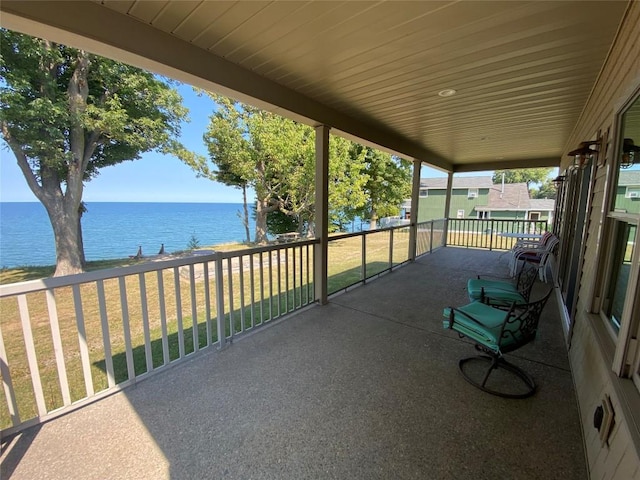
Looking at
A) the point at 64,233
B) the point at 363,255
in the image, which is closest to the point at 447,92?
the point at 363,255

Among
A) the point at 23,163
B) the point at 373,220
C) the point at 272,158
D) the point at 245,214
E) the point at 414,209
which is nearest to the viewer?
the point at 414,209

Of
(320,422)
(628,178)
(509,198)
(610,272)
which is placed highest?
(628,178)

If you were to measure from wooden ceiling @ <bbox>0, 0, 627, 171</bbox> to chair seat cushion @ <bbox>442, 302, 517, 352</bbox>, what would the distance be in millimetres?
1961

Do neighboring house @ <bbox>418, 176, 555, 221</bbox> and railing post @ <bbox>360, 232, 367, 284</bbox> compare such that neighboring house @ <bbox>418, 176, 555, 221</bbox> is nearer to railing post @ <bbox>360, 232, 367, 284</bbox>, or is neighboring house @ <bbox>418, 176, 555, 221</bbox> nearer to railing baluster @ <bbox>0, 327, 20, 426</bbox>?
railing post @ <bbox>360, 232, 367, 284</bbox>

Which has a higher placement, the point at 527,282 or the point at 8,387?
the point at 527,282

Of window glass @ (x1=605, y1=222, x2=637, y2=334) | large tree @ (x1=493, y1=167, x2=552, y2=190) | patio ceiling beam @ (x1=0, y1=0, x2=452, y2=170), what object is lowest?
window glass @ (x1=605, y1=222, x2=637, y2=334)

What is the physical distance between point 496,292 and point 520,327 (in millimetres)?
933

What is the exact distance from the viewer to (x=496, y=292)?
2.83 metres

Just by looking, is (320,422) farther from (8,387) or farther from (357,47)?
(357,47)

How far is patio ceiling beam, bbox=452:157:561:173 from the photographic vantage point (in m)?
6.99

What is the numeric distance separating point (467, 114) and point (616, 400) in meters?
3.47

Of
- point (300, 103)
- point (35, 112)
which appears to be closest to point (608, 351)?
point (300, 103)

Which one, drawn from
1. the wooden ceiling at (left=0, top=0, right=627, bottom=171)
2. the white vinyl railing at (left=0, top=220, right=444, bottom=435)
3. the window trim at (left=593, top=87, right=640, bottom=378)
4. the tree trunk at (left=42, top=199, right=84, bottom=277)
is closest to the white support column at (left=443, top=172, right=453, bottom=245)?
the white vinyl railing at (left=0, top=220, right=444, bottom=435)

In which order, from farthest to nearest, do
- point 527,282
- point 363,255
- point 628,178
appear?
point 363,255
point 527,282
point 628,178
